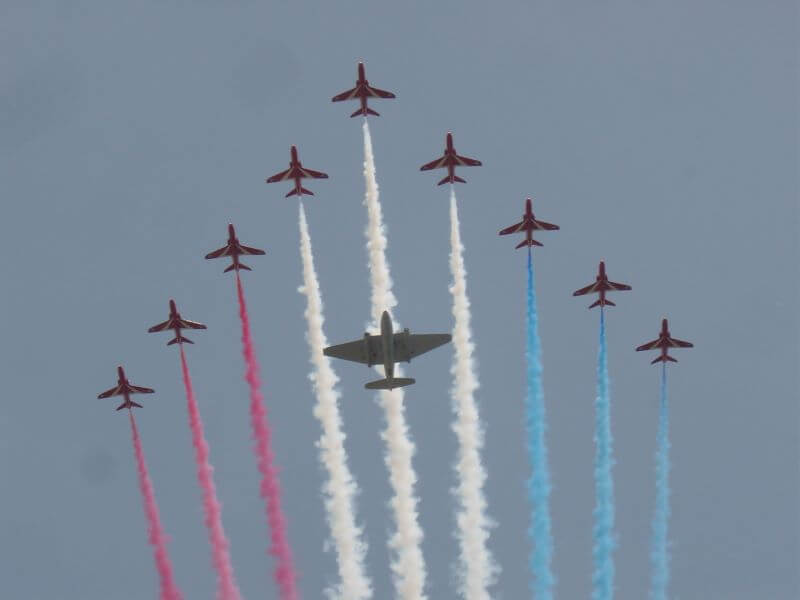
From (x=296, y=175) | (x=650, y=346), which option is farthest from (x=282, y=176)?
(x=650, y=346)

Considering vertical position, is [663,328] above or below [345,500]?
above

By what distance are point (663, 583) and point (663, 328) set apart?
16.2 m

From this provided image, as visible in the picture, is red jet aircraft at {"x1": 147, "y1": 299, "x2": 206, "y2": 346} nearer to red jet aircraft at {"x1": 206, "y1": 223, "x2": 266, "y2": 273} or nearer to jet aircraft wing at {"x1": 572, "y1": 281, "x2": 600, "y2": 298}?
red jet aircraft at {"x1": 206, "y1": 223, "x2": 266, "y2": 273}

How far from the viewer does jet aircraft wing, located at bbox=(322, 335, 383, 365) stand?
107188 millimetres

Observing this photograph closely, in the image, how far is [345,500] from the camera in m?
111

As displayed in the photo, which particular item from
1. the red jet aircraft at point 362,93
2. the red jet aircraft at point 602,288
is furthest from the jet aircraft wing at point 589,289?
the red jet aircraft at point 362,93

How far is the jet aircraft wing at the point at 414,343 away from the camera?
10700 cm

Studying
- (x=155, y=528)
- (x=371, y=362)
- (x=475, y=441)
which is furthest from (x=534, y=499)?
(x=155, y=528)

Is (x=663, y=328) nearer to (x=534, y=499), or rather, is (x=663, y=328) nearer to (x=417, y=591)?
(x=534, y=499)

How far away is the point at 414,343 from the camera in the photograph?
107688 mm

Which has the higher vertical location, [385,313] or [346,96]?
A: [346,96]

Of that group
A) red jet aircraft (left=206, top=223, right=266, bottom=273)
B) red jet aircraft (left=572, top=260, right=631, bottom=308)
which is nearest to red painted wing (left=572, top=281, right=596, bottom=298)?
red jet aircraft (left=572, top=260, right=631, bottom=308)

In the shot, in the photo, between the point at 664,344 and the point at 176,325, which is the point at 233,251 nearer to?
the point at 176,325

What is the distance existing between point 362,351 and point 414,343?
3231mm
